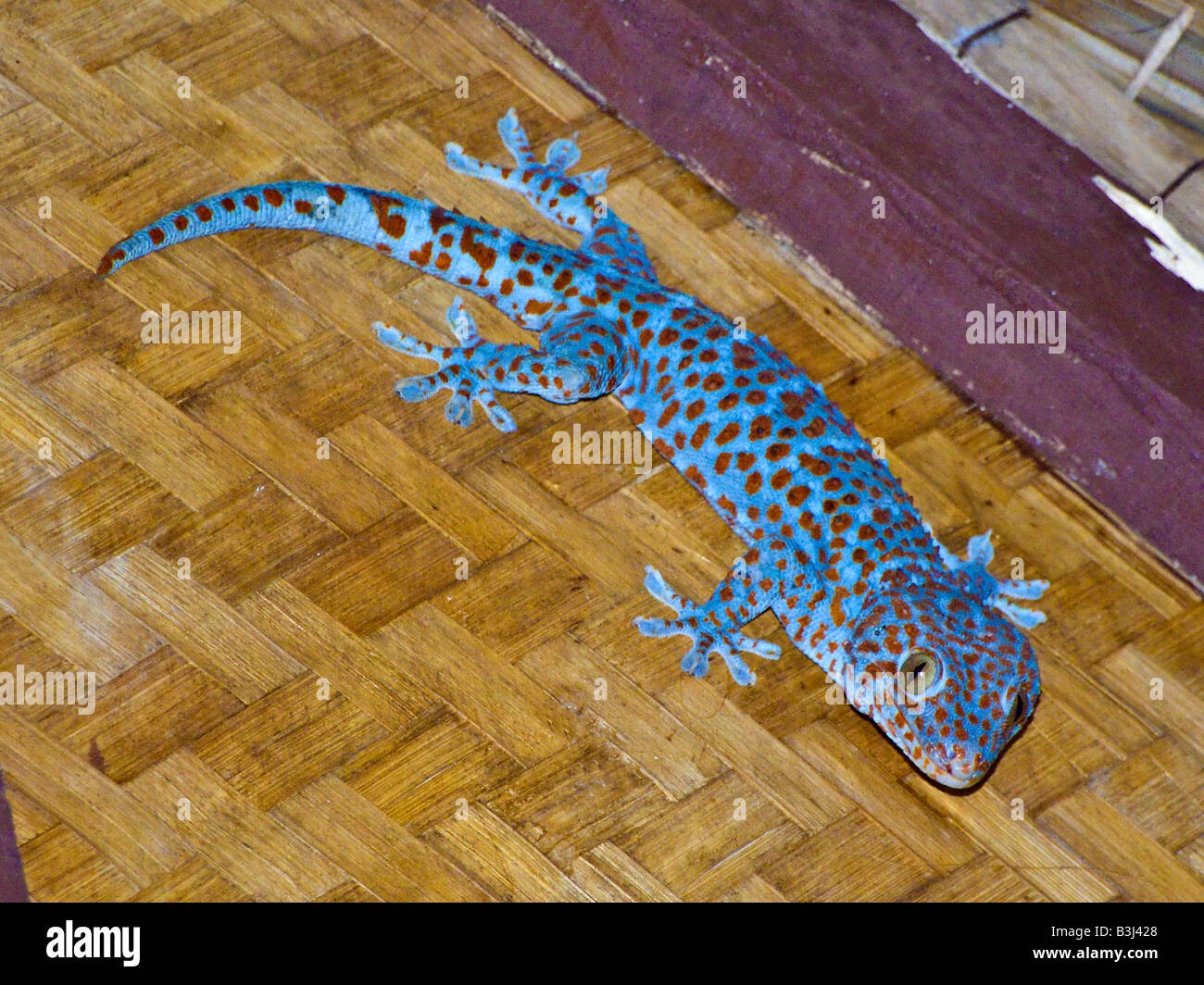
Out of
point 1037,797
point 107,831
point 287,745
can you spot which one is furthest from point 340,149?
point 1037,797

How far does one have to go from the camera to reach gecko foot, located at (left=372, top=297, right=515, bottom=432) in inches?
179

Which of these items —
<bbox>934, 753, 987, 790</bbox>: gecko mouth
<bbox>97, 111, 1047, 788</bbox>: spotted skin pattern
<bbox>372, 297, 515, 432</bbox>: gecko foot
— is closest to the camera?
<bbox>934, 753, 987, 790</bbox>: gecko mouth

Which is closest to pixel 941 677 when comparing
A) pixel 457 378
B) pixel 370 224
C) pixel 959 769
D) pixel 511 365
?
pixel 959 769

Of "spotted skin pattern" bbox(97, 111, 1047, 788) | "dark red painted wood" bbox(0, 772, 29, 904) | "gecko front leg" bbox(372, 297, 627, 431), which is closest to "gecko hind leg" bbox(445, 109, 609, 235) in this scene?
"spotted skin pattern" bbox(97, 111, 1047, 788)

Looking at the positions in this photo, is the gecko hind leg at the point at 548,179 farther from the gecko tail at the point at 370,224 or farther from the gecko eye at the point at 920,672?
the gecko eye at the point at 920,672

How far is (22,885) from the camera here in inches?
150

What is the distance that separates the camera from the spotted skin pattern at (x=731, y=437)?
422cm

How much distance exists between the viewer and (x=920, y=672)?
13.9ft

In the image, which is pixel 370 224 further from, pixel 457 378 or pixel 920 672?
pixel 920 672

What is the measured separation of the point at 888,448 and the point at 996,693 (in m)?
1.12

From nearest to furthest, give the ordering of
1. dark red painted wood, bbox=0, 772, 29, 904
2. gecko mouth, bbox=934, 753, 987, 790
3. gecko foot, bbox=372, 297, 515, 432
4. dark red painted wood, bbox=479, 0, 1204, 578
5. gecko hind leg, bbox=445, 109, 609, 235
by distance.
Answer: dark red painted wood, bbox=0, 772, 29, 904, gecko mouth, bbox=934, 753, 987, 790, gecko foot, bbox=372, 297, 515, 432, dark red painted wood, bbox=479, 0, 1204, 578, gecko hind leg, bbox=445, 109, 609, 235

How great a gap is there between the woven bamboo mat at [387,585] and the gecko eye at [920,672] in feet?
1.14

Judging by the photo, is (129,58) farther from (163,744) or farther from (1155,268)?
(1155,268)

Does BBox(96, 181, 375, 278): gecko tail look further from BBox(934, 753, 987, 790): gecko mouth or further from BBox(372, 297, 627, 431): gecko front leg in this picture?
BBox(934, 753, 987, 790): gecko mouth
